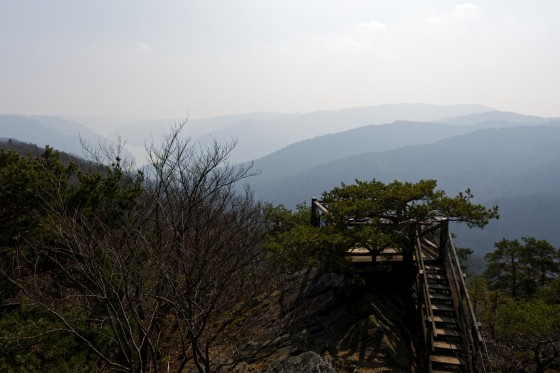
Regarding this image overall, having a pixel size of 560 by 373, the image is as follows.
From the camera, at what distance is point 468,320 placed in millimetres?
9047

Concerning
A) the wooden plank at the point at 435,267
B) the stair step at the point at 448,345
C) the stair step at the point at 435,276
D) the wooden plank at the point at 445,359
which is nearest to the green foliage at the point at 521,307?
the stair step at the point at 448,345

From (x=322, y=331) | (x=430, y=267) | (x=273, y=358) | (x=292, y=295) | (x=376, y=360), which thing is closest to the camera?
(x=376, y=360)

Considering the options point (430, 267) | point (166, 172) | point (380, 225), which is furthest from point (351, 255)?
point (166, 172)

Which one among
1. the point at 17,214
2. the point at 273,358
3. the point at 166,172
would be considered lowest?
the point at 273,358

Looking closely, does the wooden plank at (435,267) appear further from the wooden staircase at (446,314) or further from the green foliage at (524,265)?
the green foliage at (524,265)

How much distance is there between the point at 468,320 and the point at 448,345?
79 centimetres

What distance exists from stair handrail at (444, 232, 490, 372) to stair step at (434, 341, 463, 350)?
524mm

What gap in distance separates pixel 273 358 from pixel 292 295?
3027 millimetres

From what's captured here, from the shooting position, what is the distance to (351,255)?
11180 mm

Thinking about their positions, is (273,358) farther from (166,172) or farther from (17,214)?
(17,214)

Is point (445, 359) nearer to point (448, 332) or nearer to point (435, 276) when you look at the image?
point (448, 332)

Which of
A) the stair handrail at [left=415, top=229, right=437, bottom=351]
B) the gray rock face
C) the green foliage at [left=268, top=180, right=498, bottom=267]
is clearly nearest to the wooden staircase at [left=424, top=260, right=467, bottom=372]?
the stair handrail at [left=415, top=229, right=437, bottom=351]

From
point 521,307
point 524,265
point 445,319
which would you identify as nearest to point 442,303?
point 445,319

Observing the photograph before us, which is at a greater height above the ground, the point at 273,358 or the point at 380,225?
the point at 380,225
